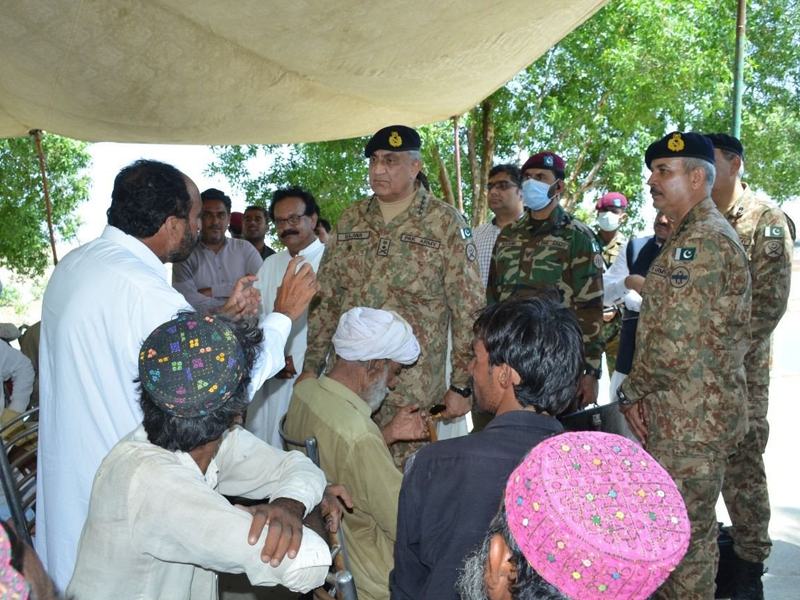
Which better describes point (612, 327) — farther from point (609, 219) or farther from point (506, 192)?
point (506, 192)

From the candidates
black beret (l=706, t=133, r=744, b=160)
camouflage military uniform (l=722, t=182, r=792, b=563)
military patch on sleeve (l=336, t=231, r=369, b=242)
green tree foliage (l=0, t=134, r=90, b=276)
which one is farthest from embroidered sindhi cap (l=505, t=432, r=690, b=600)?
green tree foliage (l=0, t=134, r=90, b=276)

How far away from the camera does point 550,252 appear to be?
14.5 feet

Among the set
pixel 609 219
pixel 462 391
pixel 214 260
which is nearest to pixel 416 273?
pixel 462 391

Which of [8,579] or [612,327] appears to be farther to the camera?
[612,327]

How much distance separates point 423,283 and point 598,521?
3000 millimetres

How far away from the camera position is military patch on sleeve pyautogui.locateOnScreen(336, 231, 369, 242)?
4.16 metres

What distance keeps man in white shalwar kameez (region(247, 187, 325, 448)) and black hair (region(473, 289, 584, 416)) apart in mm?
2832

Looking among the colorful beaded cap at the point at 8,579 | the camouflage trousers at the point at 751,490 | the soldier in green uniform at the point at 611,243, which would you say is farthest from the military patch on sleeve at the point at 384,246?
the colorful beaded cap at the point at 8,579

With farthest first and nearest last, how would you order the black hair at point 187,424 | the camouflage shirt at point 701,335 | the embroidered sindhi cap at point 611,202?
the embroidered sindhi cap at point 611,202 < the camouflage shirt at point 701,335 < the black hair at point 187,424

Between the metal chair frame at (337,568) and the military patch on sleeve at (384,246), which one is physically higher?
the military patch on sleeve at (384,246)

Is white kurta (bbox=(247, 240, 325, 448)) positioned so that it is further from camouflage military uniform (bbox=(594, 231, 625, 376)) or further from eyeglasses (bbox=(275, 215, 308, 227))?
camouflage military uniform (bbox=(594, 231, 625, 376))

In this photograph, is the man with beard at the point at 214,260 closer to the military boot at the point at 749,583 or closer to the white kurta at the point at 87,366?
the white kurta at the point at 87,366

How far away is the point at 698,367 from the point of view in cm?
305

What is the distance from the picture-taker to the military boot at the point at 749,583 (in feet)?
11.9
